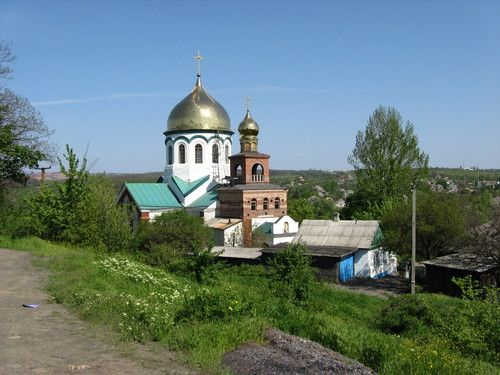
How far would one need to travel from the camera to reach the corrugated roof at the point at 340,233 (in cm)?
2436

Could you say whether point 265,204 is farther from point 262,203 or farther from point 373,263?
point 373,263

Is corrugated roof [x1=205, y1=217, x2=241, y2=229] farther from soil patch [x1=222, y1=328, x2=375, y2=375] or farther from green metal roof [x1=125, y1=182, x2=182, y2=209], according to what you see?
soil patch [x1=222, y1=328, x2=375, y2=375]

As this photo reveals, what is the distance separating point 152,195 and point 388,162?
50.6ft

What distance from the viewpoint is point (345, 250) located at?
920 inches

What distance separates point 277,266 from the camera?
15.0 metres

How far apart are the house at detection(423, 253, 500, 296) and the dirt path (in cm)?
1605

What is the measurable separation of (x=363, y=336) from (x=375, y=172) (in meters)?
27.6

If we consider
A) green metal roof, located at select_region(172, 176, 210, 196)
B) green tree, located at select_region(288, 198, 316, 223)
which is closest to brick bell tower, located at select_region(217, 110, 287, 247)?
green metal roof, located at select_region(172, 176, 210, 196)

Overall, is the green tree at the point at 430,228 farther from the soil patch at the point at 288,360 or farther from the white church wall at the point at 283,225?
the soil patch at the point at 288,360

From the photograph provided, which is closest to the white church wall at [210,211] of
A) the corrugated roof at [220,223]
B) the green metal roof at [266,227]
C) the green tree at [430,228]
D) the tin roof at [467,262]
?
the corrugated roof at [220,223]

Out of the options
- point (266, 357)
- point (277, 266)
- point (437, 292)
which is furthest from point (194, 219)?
point (266, 357)

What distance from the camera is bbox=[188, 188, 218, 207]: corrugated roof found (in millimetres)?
31998

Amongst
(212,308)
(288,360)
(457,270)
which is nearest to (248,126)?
(457,270)

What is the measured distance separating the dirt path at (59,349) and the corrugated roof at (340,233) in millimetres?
17345
